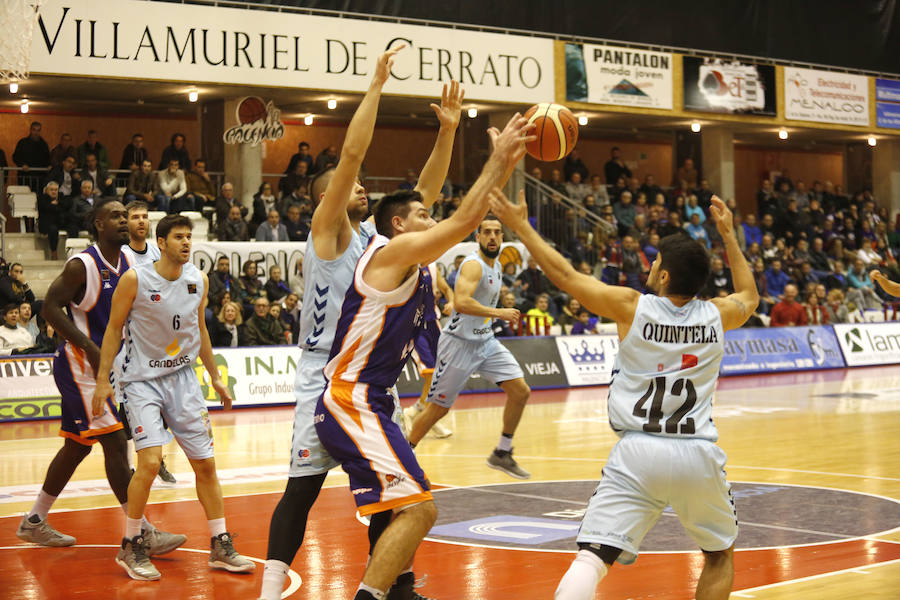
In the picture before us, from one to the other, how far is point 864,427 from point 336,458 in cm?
952

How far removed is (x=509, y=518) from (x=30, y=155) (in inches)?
571

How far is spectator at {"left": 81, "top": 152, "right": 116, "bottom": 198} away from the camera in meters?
18.6

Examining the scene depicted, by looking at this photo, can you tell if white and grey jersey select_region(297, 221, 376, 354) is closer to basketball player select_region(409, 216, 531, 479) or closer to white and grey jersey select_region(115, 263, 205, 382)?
white and grey jersey select_region(115, 263, 205, 382)

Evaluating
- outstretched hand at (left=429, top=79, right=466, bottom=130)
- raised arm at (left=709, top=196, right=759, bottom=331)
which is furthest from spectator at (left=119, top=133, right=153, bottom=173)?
raised arm at (left=709, top=196, right=759, bottom=331)

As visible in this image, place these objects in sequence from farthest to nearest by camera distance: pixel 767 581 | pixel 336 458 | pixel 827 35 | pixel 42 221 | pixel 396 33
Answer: pixel 827 35
pixel 396 33
pixel 42 221
pixel 767 581
pixel 336 458

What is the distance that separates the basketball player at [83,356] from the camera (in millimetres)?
7160

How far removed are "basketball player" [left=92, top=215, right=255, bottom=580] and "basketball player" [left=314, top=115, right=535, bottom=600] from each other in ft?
6.00

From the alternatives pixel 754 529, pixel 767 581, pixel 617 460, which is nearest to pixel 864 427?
pixel 754 529

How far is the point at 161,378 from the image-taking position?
6727 millimetres

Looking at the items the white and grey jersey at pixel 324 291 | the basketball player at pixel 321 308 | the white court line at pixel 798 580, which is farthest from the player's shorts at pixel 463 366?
the white and grey jersey at pixel 324 291

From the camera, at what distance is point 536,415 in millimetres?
14680

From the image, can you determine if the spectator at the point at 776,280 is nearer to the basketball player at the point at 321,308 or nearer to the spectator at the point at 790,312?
the spectator at the point at 790,312

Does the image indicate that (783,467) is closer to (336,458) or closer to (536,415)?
(536,415)

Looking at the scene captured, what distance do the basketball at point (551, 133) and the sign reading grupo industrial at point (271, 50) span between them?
1341 cm
